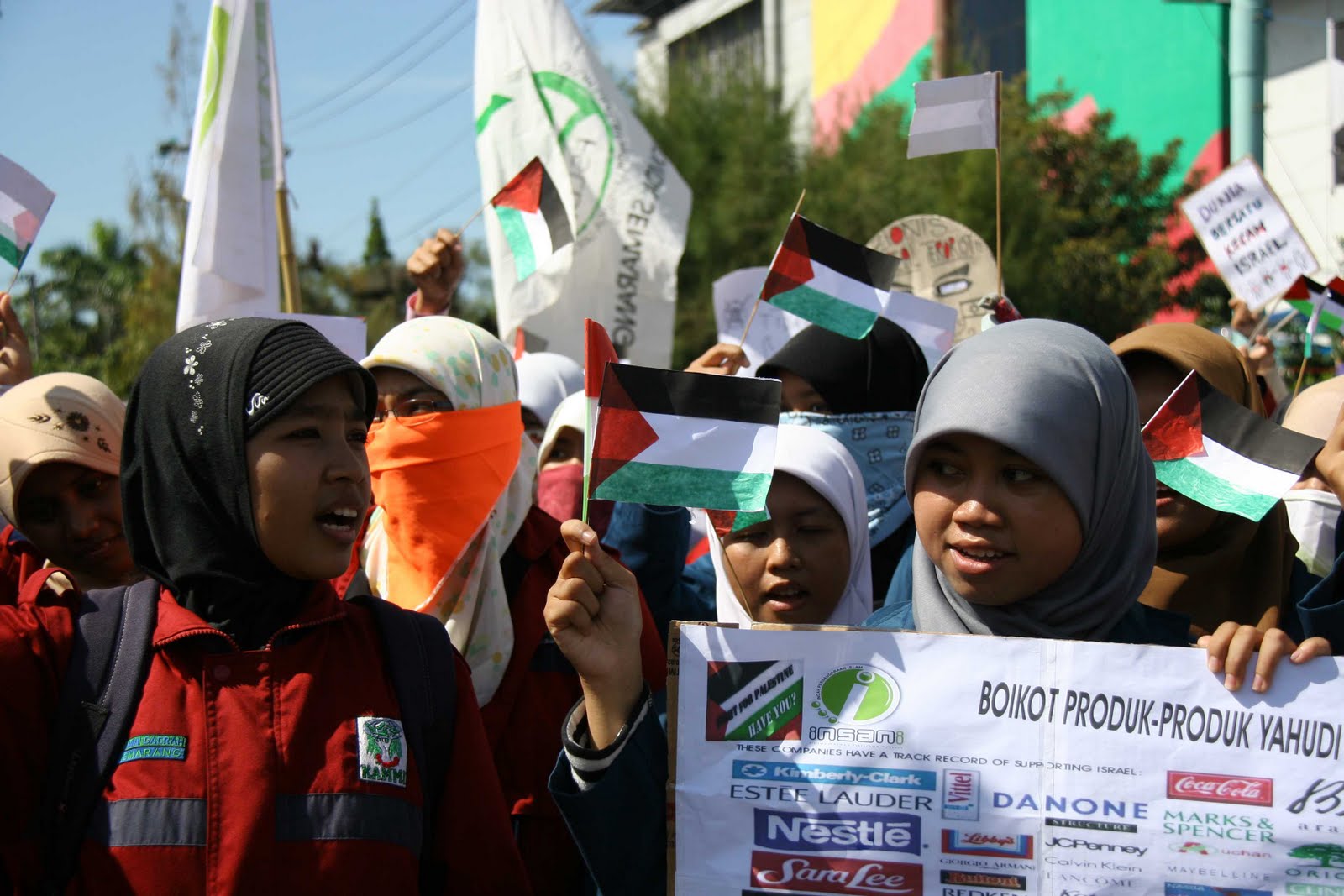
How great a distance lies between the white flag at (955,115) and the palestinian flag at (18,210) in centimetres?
250

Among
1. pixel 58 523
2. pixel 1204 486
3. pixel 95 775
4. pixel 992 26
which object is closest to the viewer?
pixel 95 775

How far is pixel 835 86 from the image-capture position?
1359 inches

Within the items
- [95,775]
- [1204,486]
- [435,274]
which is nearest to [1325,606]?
[1204,486]

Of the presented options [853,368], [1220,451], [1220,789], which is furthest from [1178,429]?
[853,368]

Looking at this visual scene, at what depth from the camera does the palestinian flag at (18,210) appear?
3797 millimetres

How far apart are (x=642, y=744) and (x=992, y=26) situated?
30.9 metres

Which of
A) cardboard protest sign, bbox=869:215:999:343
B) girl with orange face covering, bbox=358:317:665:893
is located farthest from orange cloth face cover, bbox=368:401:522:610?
cardboard protest sign, bbox=869:215:999:343

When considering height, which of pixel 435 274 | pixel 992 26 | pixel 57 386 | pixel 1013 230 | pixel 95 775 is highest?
pixel 992 26

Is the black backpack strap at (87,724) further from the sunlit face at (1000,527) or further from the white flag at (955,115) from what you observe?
the white flag at (955,115)

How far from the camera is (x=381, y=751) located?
6.79ft

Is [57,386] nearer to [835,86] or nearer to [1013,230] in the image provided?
[1013,230]

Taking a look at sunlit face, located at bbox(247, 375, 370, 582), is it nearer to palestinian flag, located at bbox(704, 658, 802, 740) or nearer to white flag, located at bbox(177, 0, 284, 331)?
palestinian flag, located at bbox(704, 658, 802, 740)

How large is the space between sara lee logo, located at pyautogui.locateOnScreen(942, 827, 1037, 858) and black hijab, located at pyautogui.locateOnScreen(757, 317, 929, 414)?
215cm

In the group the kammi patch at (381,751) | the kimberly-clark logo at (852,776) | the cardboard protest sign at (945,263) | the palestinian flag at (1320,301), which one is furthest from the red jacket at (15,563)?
the palestinian flag at (1320,301)
